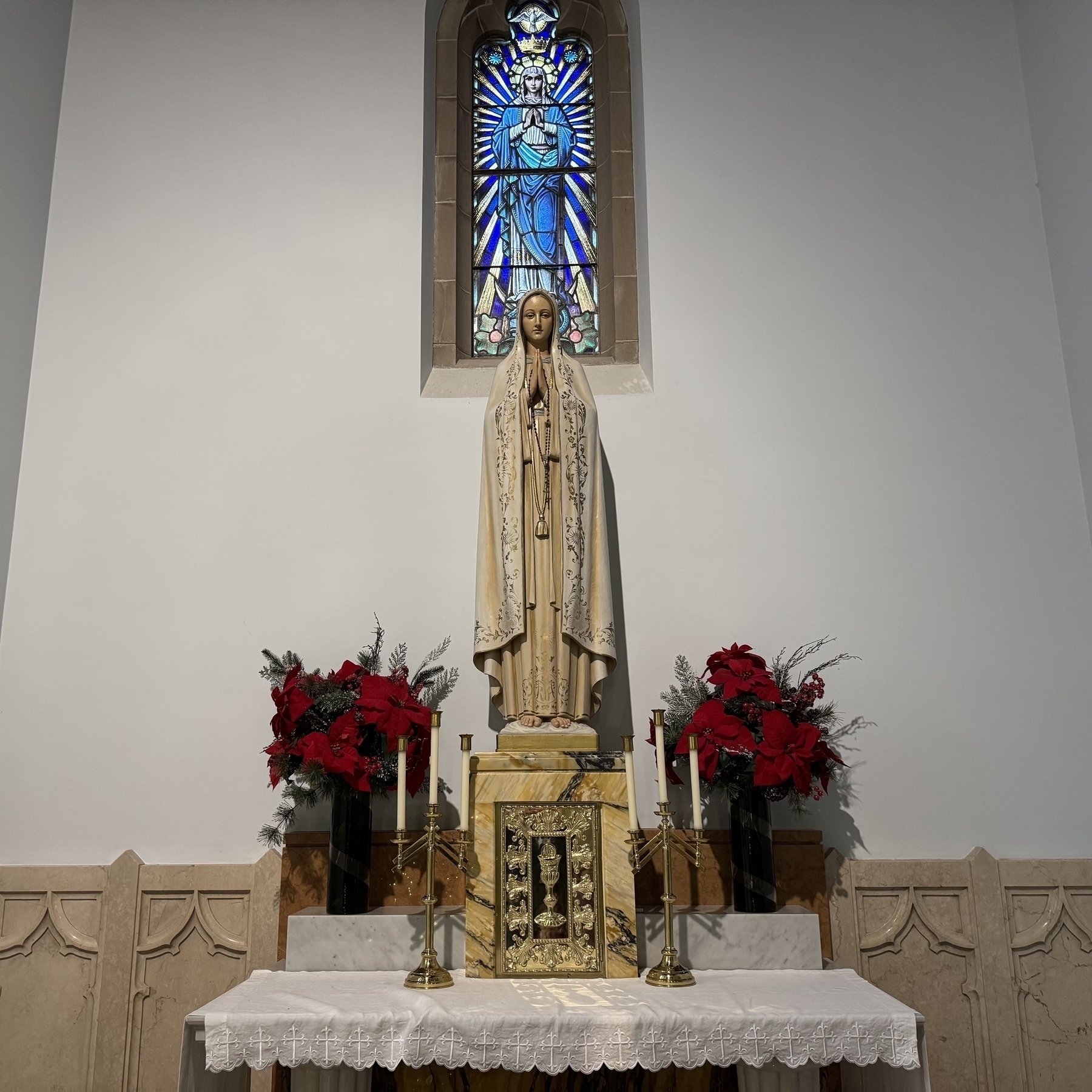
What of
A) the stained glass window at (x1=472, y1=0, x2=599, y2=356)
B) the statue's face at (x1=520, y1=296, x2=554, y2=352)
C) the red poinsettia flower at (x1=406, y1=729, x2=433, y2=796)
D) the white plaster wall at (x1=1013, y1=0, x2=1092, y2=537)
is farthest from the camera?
the stained glass window at (x1=472, y1=0, x2=599, y2=356)

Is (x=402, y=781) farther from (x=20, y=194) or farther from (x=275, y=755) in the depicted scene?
(x=20, y=194)

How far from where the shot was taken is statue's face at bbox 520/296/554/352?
14.5 feet

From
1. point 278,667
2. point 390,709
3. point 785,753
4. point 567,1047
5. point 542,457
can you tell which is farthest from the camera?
point 278,667

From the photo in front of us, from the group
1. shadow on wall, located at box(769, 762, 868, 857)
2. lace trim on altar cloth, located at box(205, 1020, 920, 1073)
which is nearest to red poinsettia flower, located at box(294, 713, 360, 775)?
lace trim on altar cloth, located at box(205, 1020, 920, 1073)

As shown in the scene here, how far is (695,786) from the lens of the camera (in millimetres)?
3693

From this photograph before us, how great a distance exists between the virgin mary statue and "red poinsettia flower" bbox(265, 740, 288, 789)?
82 cm

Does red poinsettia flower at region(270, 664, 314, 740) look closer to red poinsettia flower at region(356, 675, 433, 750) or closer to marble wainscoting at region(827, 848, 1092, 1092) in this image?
red poinsettia flower at region(356, 675, 433, 750)

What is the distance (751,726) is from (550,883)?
1016 millimetres

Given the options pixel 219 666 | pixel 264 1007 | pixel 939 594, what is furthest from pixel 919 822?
pixel 219 666

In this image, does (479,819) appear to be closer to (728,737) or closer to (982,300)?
(728,737)

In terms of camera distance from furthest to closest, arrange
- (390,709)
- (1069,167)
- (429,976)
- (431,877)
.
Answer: (1069,167), (390,709), (431,877), (429,976)

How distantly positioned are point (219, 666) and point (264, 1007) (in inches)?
69.4

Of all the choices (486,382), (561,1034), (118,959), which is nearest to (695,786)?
(561,1034)

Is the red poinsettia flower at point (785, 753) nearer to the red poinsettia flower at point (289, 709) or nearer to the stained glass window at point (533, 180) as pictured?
the red poinsettia flower at point (289, 709)
